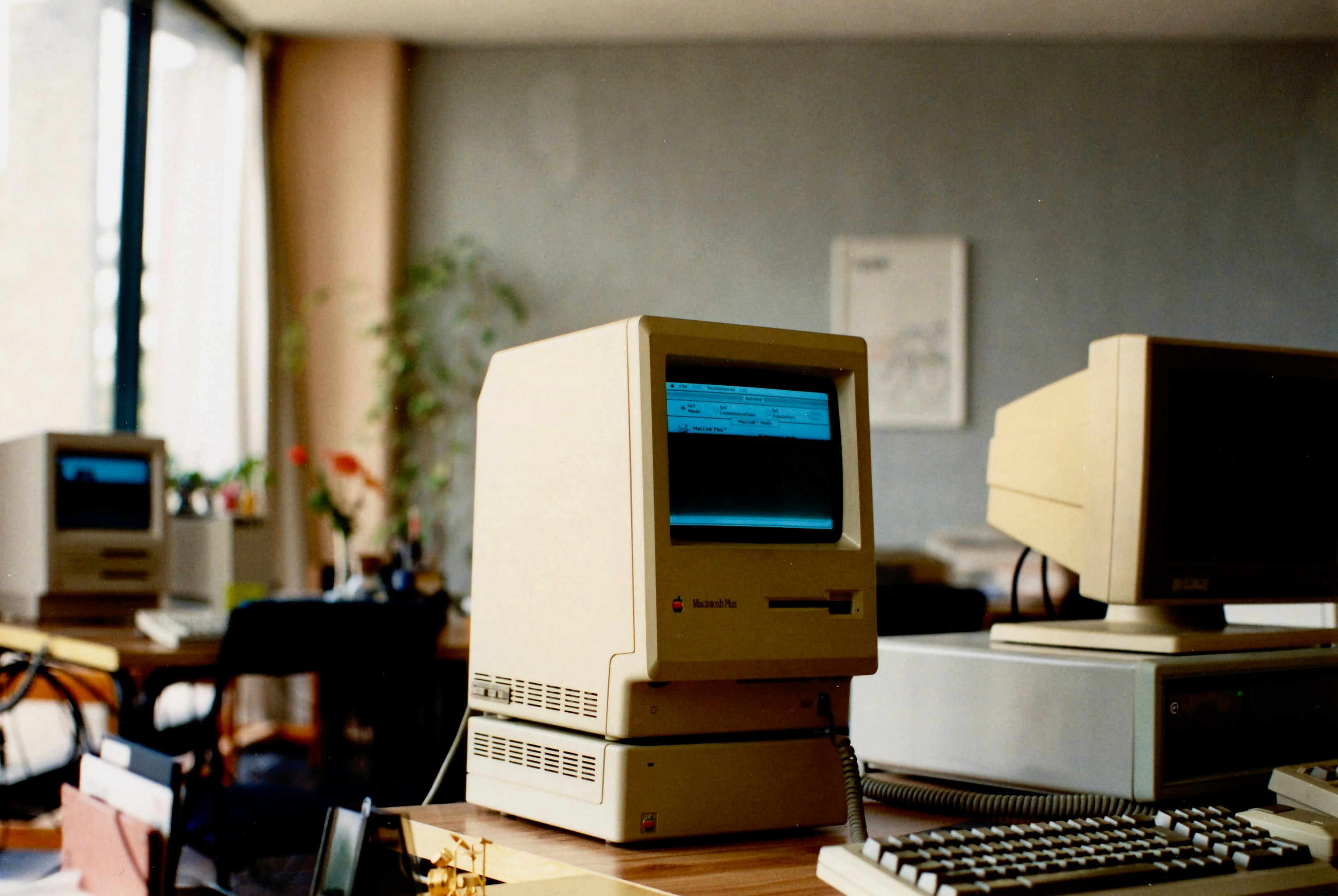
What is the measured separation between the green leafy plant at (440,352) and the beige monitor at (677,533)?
3947 mm

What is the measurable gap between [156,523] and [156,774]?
204 cm

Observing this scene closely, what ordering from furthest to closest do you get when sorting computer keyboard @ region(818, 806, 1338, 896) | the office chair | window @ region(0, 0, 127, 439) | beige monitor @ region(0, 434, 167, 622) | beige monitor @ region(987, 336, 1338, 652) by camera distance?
1. window @ region(0, 0, 127, 439)
2. beige monitor @ region(0, 434, 167, 622)
3. the office chair
4. beige monitor @ region(987, 336, 1338, 652)
5. computer keyboard @ region(818, 806, 1338, 896)

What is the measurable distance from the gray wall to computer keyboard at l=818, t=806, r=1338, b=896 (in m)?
4.02

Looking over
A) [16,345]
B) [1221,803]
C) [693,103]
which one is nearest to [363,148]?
[693,103]

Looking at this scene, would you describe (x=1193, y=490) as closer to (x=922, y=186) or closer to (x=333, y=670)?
(x=333, y=670)

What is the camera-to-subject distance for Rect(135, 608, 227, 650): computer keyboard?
2623 mm

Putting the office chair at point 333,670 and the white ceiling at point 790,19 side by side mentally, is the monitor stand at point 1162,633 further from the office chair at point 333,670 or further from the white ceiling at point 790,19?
the white ceiling at point 790,19

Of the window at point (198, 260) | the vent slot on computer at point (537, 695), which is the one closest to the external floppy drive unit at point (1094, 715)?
the vent slot on computer at point (537, 695)

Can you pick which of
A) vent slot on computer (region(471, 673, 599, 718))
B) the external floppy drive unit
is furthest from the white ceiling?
vent slot on computer (region(471, 673, 599, 718))

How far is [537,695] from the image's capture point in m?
1.10

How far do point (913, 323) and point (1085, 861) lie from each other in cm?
425

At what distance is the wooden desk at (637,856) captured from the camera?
3.00 feet

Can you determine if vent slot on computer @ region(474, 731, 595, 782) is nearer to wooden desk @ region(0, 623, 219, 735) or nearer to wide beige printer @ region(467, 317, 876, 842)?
wide beige printer @ region(467, 317, 876, 842)

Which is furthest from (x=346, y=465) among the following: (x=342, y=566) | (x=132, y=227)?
(x=132, y=227)
